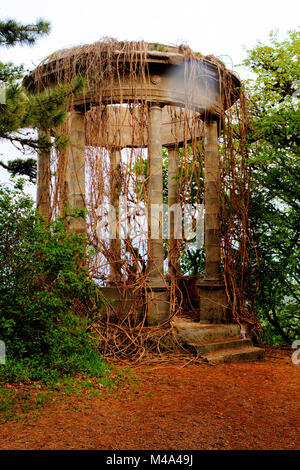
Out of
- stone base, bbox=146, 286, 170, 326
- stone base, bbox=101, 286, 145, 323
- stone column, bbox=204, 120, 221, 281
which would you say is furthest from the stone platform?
stone column, bbox=204, 120, 221, 281

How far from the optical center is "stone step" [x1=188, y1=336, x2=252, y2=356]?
721 cm

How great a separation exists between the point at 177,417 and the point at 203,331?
10.6 feet

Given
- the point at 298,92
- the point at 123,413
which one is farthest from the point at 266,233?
the point at 123,413

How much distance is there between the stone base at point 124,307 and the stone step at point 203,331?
768 millimetres

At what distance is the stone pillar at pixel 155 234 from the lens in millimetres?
7645

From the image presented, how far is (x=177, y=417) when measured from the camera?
14.8 feet

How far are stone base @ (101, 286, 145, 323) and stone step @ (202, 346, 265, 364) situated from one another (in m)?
1.39

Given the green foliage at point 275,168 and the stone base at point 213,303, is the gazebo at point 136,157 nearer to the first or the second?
the stone base at point 213,303

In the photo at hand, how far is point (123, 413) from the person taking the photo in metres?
4.62

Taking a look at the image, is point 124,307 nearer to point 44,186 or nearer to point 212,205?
point 212,205

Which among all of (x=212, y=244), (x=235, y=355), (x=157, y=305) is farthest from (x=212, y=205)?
(x=235, y=355)

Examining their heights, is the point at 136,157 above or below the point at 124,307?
above

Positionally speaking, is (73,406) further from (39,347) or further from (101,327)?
(101,327)

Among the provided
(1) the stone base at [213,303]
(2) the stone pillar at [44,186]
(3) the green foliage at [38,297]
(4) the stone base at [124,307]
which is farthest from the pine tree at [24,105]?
(1) the stone base at [213,303]
